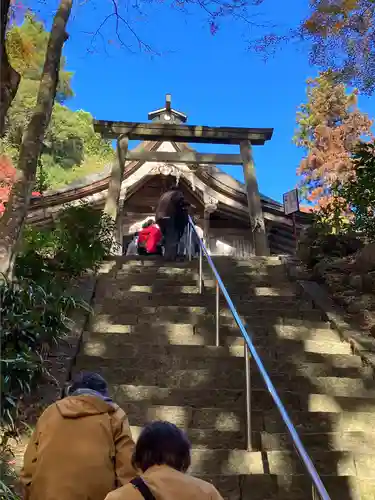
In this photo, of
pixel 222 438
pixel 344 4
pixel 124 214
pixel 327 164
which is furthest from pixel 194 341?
pixel 327 164

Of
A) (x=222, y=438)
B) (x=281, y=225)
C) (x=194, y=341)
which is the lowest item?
(x=222, y=438)

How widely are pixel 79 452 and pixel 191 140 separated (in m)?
8.77

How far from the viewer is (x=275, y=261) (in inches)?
303

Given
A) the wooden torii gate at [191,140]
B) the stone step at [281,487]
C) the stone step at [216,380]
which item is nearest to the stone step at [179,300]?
the stone step at [216,380]

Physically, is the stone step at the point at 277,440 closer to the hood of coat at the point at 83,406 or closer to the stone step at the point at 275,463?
the stone step at the point at 275,463

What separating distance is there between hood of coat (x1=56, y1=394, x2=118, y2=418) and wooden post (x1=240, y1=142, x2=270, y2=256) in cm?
727

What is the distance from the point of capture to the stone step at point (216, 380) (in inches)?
178

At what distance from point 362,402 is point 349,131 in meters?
22.8

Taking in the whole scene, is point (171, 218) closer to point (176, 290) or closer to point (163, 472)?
point (176, 290)

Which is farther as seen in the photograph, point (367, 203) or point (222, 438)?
point (367, 203)

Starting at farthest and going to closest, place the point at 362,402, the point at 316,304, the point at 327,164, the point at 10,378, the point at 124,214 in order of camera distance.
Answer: the point at 327,164 → the point at 124,214 → the point at 316,304 → the point at 362,402 → the point at 10,378

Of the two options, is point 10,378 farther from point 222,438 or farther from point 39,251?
point 39,251

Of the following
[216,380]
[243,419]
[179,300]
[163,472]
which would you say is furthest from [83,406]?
[179,300]

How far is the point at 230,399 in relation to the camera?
433cm
